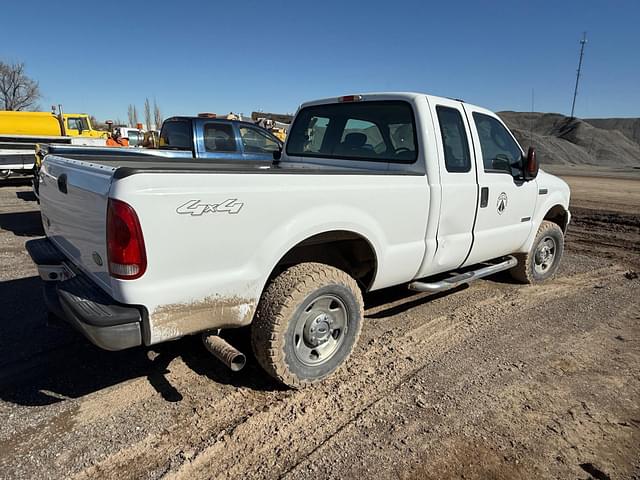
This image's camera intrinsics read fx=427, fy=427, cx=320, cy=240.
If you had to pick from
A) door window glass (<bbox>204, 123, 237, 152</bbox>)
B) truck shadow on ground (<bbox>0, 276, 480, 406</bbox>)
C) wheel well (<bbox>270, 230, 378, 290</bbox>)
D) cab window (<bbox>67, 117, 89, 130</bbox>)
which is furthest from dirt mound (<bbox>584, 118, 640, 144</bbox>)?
truck shadow on ground (<bbox>0, 276, 480, 406</bbox>)

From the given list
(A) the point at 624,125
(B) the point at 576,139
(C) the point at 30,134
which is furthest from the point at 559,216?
(A) the point at 624,125

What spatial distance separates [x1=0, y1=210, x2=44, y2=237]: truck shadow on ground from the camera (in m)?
7.39

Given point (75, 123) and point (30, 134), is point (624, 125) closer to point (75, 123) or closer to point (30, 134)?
point (75, 123)

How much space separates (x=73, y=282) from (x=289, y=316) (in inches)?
50.9

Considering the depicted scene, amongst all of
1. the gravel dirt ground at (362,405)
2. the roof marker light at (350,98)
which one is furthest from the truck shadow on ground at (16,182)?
the roof marker light at (350,98)

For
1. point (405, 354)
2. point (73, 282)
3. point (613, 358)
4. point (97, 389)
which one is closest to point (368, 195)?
point (405, 354)

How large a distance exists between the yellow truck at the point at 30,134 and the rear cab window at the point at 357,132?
11467mm

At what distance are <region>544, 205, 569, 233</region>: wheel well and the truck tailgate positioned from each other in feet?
16.3

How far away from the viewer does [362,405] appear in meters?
2.78

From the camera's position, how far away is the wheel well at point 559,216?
534 cm

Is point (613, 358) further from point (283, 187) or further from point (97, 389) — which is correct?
point (97, 389)

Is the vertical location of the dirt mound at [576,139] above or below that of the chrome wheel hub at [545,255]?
above

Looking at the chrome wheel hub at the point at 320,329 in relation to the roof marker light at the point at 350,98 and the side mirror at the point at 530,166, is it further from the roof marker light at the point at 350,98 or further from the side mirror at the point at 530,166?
the side mirror at the point at 530,166

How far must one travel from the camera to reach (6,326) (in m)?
3.73
